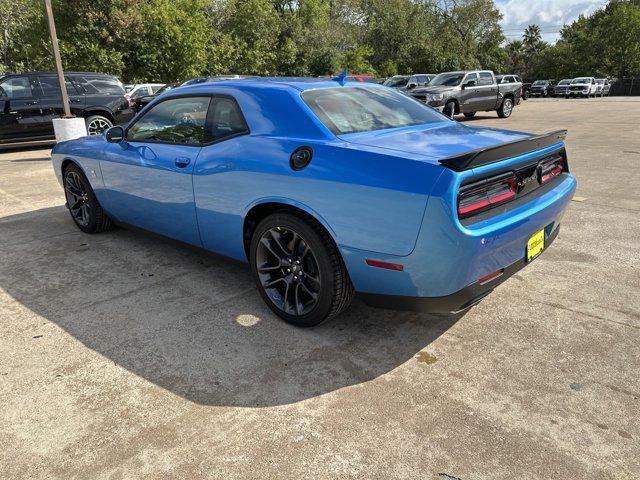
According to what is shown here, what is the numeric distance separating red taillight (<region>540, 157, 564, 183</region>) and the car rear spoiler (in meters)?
0.15

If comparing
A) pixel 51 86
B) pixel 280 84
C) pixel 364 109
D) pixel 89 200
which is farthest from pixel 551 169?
pixel 51 86

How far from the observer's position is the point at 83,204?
5133 mm

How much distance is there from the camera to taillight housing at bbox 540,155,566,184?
10.2 ft

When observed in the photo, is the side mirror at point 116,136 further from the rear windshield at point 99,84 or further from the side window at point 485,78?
the side window at point 485,78

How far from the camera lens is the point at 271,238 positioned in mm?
3154

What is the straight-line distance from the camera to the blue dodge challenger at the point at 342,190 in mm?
2451

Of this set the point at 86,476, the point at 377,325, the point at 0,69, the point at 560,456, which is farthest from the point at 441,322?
the point at 0,69

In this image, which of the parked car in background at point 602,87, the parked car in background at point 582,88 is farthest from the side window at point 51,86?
the parked car in background at point 602,87

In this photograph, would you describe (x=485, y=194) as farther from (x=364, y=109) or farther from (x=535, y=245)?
(x=364, y=109)

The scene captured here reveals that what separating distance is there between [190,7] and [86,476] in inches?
1183

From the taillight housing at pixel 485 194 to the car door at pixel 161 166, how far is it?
6.24 ft

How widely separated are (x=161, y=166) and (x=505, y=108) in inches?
690

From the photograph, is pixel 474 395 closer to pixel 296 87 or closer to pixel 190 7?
pixel 296 87

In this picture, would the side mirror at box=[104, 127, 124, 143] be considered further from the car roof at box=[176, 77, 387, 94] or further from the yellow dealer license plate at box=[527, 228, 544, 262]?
the yellow dealer license plate at box=[527, 228, 544, 262]
